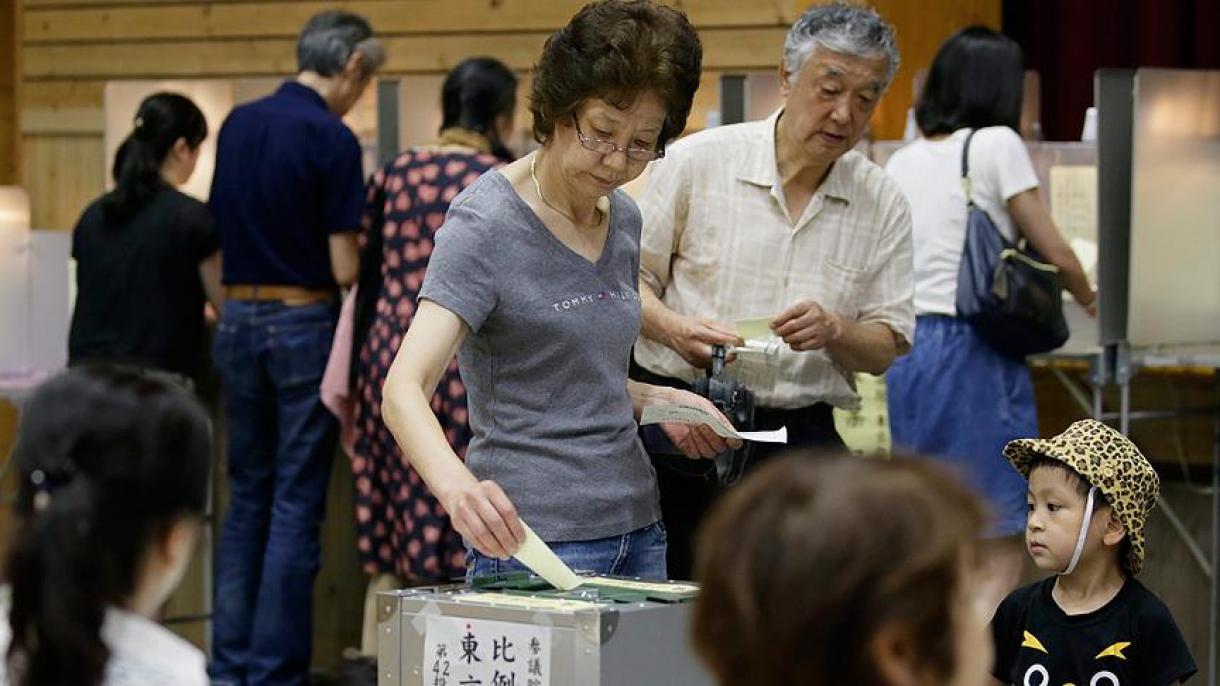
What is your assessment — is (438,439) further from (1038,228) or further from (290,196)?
(290,196)

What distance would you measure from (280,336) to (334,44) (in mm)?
855

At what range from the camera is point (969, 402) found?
14.6 ft

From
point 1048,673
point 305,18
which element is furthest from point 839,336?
point 305,18

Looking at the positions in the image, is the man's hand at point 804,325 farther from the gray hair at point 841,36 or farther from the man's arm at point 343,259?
the man's arm at point 343,259

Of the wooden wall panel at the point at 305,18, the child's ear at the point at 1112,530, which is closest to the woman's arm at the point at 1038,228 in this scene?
the child's ear at the point at 1112,530

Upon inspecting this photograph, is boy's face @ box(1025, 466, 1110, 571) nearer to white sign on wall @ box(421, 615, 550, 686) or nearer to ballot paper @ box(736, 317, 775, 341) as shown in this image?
ballot paper @ box(736, 317, 775, 341)

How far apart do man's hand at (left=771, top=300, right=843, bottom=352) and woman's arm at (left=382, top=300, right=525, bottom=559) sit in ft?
2.26

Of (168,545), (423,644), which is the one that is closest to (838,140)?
(423,644)

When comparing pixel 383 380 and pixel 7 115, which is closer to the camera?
pixel 383 380

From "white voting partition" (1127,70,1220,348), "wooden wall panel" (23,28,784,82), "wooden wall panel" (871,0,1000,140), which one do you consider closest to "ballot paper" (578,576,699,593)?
"white voting partition" (1127,70,1220,348)

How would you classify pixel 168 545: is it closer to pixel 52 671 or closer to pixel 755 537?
pixel 52 671

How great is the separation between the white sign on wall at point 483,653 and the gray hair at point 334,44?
3279mm

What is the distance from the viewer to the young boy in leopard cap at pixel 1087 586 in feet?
9.99

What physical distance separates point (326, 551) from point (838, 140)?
2840 millimetres
